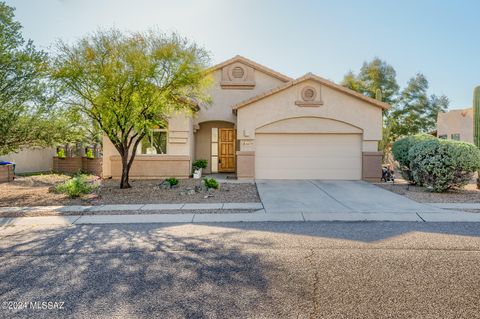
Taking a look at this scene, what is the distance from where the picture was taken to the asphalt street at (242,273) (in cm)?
344

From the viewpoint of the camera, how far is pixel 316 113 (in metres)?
14.9

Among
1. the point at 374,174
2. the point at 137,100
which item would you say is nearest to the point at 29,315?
the point at 137,100

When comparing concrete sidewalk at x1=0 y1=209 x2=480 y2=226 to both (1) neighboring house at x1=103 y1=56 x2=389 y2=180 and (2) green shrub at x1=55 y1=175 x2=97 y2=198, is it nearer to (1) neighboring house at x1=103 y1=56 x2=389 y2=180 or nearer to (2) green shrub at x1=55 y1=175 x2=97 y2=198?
(2) green shrub at x1=55 y1=175 x2=97 y2=198

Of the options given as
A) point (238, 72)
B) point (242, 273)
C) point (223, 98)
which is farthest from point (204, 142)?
point (242, 273)

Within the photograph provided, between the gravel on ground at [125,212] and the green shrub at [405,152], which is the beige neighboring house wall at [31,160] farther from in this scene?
the green shrub at [405,152]

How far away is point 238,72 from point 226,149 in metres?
4.77

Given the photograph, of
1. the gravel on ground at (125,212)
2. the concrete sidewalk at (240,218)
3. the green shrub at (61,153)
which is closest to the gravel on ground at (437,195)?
the concrete sidewalk at (240,218)

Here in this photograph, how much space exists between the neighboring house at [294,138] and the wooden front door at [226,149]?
3.10m

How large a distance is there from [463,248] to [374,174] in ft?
32.9

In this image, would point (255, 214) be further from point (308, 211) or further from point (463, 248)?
point (463, 248)

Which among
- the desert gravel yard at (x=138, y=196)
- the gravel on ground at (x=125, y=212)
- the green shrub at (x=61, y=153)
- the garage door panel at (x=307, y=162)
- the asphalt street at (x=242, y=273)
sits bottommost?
the asphalt street at (x=242, y=273)

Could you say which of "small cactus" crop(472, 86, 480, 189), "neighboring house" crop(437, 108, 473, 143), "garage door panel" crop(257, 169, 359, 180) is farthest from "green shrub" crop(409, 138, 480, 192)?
"neighboring house" crop(437, 108, 473, 143)

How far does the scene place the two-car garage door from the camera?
1511 cm

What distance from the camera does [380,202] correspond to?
A: 9625 mm
